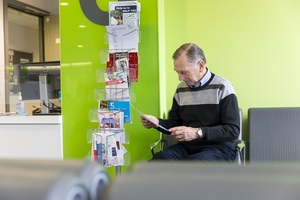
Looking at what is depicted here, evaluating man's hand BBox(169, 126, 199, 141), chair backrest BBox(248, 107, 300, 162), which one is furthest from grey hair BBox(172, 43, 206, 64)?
chair backrest BBox(248, 107, 300, 162)

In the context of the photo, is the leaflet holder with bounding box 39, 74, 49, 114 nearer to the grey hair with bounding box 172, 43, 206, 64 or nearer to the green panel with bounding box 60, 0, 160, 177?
the green panel with bounding box 60, 0, 160, 177

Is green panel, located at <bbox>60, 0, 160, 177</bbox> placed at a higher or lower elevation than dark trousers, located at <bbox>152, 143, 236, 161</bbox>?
higher

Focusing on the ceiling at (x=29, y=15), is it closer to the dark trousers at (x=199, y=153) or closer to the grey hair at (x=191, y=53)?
the grey hair at (x=191, y=53)

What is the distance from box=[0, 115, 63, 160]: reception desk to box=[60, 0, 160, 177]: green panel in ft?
0.25

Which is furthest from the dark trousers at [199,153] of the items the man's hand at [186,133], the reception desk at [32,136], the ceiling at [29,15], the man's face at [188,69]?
the ceiling at [29,15]

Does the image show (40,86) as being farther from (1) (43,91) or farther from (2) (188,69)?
(2) (188,69)

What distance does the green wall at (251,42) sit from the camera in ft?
8.79

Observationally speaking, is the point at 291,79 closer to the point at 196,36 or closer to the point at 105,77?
the point at 196,36

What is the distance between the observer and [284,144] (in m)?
2.54

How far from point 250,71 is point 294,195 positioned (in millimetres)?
2326

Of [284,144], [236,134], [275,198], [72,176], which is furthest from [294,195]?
[284,144]

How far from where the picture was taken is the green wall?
268 centimetres

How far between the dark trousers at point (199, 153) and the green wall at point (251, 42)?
65 cm

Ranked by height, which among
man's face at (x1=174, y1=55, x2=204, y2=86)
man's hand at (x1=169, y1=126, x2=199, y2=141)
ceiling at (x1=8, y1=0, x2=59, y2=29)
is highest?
ceiling at (x1=8, y1=0, x2=59, y2=29)
